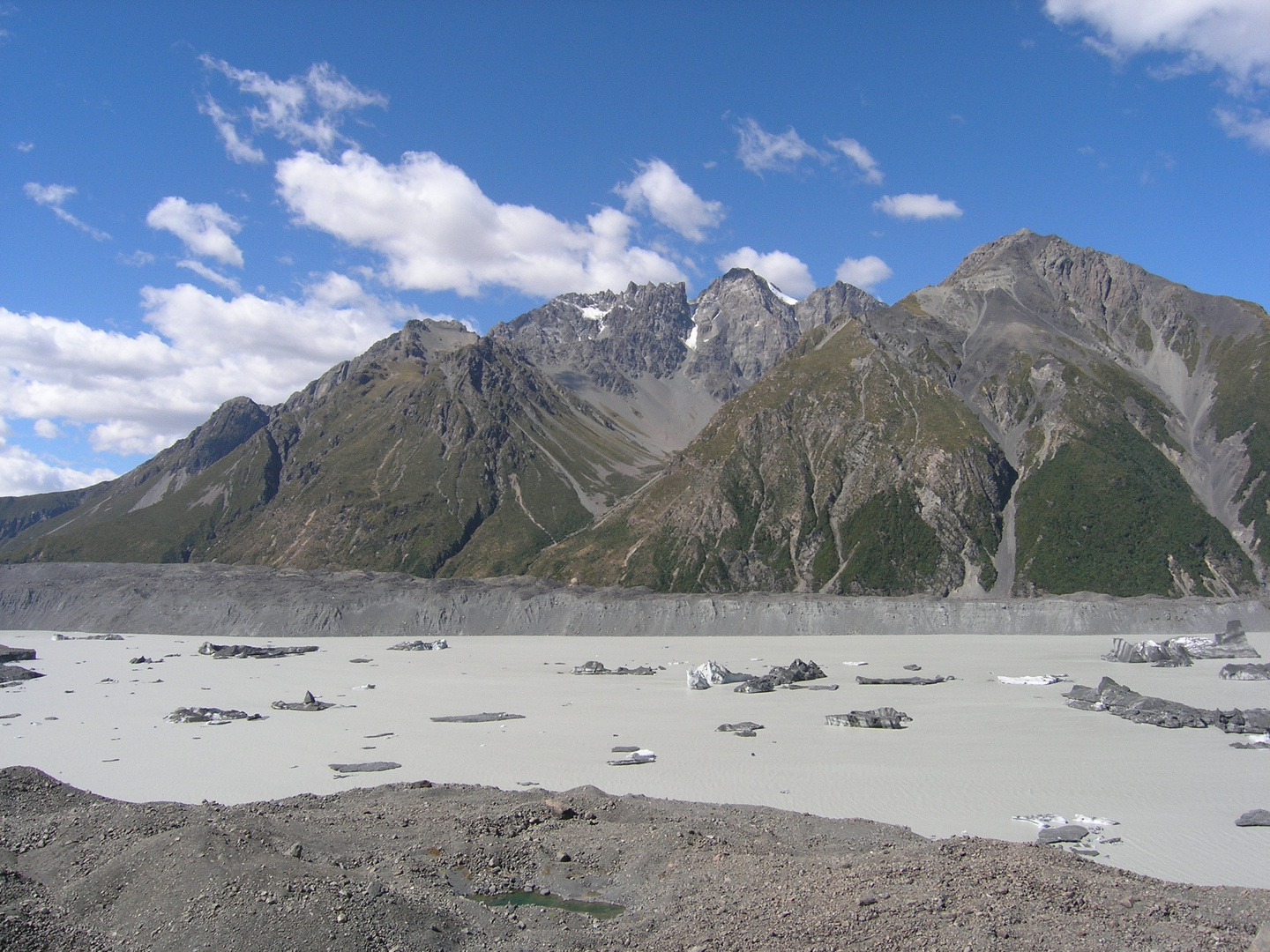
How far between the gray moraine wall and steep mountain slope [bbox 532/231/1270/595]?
24.1 metres

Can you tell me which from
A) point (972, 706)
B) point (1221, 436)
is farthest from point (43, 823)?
point (1221, 436)

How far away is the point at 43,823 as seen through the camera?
13.7 m

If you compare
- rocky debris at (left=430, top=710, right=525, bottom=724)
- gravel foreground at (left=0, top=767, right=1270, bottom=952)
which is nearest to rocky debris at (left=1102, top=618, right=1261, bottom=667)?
rocky debris at (left=430, top=710, right=525, bottom=724)

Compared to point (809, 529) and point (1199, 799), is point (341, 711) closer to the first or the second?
point (1199, 799)

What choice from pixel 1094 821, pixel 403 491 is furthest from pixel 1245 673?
pixel 403 491

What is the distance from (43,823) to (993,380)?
125 meters

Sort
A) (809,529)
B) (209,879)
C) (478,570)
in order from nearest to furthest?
(209,879) < (809,529) < (478,570)

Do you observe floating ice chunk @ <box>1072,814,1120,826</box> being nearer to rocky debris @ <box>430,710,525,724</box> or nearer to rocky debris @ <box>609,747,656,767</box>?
rocky debris @ <box>609,747,656,767</box>

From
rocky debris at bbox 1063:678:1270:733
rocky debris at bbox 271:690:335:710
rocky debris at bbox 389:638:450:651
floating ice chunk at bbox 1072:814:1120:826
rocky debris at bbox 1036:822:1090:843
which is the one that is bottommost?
rocky debris at bbox 389:638:450:651

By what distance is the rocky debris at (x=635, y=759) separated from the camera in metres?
21.8

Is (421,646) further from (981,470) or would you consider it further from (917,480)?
(981,470)

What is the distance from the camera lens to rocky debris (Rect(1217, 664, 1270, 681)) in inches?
1478

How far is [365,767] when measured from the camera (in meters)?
21.2

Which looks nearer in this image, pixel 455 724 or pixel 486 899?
pixel 486 899
